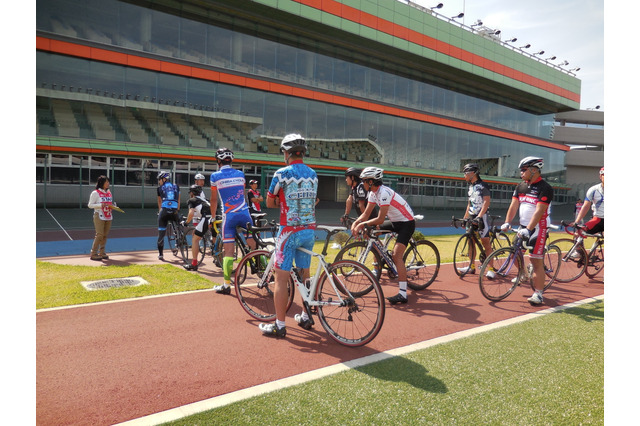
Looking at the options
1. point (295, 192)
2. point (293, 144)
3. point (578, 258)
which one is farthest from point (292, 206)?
point (578, 258)

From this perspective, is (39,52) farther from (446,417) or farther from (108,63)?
(446,417)

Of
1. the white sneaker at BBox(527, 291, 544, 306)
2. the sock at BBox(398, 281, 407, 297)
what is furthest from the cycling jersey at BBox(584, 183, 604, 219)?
the sock at BBox(398, 281, 407, 297)

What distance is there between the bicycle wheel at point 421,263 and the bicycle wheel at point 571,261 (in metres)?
2.95

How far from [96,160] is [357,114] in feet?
57.7

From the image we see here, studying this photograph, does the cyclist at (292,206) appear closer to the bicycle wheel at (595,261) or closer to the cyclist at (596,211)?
the cyclist at (596,211)

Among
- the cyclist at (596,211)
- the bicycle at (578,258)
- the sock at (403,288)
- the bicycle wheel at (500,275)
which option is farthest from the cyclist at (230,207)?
the cyclist at (596,211)

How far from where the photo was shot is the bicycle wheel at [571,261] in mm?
7793

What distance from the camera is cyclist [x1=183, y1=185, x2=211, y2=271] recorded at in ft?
24.9

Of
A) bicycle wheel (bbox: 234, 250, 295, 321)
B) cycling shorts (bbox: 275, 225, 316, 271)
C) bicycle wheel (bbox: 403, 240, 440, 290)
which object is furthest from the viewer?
bicycle wheel (bbox: 403, 240, 440, 290)

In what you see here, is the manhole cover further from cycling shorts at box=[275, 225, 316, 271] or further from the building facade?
the building facade

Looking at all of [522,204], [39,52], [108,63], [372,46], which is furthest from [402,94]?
[522,204]

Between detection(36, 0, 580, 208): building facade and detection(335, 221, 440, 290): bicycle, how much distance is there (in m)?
18.2

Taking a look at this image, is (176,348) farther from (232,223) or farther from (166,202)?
(166,202)

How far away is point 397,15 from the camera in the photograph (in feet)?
96.9
